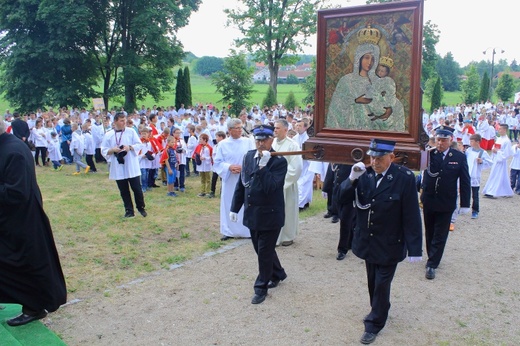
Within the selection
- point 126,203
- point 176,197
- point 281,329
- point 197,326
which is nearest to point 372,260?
point 281,329

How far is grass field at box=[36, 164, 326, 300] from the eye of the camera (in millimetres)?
7453

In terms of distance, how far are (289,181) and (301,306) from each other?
2482mm

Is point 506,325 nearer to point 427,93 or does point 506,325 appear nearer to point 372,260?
point 372,260

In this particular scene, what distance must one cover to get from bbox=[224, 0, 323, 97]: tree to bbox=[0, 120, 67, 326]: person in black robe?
4372 cm

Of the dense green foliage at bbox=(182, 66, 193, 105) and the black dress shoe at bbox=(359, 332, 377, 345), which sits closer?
the black dress shoe at bbox=(359, 332, 377, 345)

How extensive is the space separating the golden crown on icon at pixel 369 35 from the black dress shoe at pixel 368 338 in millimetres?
3197

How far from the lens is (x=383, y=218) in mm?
5098

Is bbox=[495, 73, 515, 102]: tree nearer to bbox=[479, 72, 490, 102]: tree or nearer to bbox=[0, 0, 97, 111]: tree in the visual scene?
bbox=[479, 72, 490, 102]: tree

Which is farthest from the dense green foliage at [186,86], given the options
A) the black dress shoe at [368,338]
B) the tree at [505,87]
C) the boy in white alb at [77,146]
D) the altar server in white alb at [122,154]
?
the tree at [505,87]

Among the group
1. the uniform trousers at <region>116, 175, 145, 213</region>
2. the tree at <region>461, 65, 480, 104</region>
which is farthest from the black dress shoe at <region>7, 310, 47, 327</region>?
the tree at <region>461, 65, 480, 104</region>

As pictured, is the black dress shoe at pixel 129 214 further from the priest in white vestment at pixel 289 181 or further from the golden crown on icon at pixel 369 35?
the golden crown on icon at pixel 369 35

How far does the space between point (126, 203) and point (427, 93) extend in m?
54.6

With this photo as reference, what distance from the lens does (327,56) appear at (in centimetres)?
604

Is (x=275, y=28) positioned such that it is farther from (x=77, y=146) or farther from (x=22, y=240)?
(x=22, y=240)
